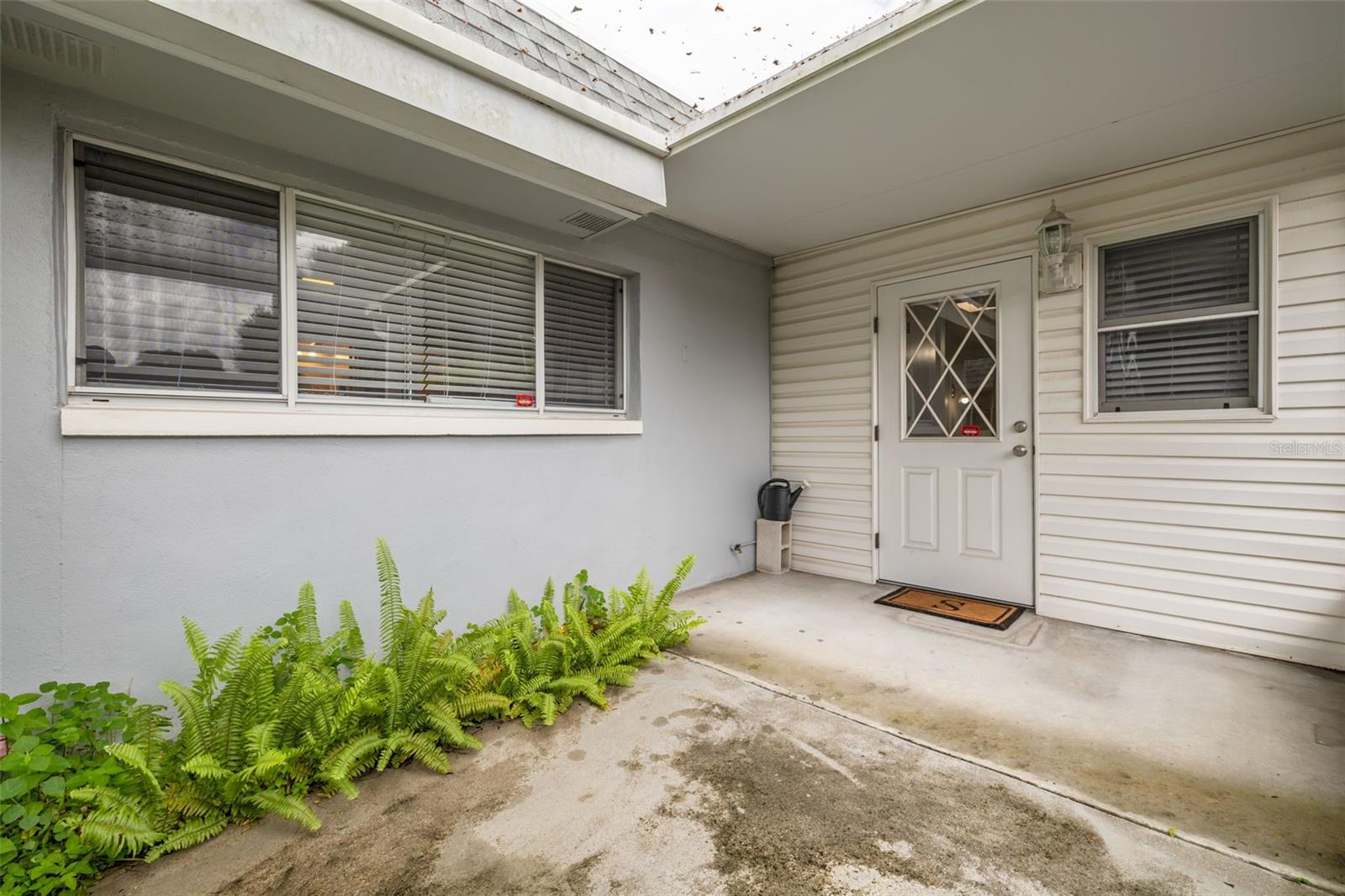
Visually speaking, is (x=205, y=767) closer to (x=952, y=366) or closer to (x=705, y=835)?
(x=705, y=835)

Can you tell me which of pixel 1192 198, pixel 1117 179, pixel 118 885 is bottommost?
pixel 118 885

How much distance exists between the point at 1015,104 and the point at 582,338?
2.60 meters

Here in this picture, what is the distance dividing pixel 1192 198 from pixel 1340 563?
2015 millimetres

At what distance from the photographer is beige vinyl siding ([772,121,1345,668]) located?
2787mm

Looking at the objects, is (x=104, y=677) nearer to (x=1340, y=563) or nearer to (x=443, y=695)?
(x=443, y=695)

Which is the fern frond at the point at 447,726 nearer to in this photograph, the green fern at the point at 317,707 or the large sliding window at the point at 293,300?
the green fern at the point at 317,707

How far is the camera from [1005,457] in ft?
12.4

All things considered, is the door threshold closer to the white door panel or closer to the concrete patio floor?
the concrete patio floor

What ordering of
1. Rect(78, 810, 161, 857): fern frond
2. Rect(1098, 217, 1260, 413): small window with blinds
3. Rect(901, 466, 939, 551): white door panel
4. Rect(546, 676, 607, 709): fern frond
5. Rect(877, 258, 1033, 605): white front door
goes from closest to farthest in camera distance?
1. Rect(78, 810, 161, 857): fern frond
2. Rect(546, 676, 607, 709): fern frond
3. Rect(1098, 217, 1260, 413): small window with blinds
4. Rect(877, 258, 1033, 605): white front door
5. Rect(901, 466, 939, 551): white door panel

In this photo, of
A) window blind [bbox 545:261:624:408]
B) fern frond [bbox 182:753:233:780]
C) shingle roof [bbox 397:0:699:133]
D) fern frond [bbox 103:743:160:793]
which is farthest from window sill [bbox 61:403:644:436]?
shingle roof [bbox 397:0:699:133]

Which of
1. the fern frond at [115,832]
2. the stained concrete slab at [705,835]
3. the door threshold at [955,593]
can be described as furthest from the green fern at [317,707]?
the door threshold at [955,593]

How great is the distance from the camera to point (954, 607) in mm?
3771

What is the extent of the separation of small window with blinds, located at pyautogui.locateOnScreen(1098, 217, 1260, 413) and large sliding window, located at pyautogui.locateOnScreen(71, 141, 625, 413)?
3328 millimetres

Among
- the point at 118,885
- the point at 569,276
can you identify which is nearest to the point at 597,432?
the point at 569,276
